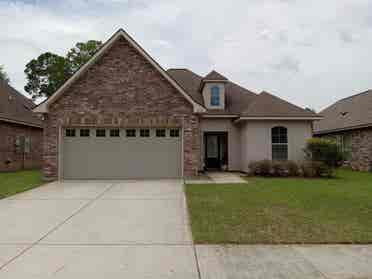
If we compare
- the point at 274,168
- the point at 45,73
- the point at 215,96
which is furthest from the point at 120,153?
the point at 45,73

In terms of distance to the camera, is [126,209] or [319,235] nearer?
[319,235]

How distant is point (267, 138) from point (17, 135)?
16575 millimetres

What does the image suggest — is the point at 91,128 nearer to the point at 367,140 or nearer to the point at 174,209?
the point at 174,209

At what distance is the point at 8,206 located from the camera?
9.03 metres

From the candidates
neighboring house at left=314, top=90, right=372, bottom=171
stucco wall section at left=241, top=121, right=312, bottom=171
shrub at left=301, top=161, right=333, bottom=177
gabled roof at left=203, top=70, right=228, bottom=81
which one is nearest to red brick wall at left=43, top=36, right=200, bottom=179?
stucco wall section at left=241, top=121, right=312, bottom=171

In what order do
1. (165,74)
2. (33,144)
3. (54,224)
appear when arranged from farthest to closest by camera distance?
(33,144), (165,74), (54,224)

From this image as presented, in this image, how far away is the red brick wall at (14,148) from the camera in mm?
20078

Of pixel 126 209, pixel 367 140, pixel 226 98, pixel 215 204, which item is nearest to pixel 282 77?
pixel 226 98

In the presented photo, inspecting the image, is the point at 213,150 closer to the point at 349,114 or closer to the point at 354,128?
the point at 354,128

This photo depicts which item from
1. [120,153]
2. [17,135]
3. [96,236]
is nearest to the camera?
[96,236]

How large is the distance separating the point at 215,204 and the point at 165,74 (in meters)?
8.11

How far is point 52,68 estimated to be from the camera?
40.4 metres

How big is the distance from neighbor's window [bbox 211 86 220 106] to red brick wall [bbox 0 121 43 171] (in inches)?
524

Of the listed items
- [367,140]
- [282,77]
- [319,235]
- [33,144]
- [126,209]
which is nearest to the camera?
[319,235]
